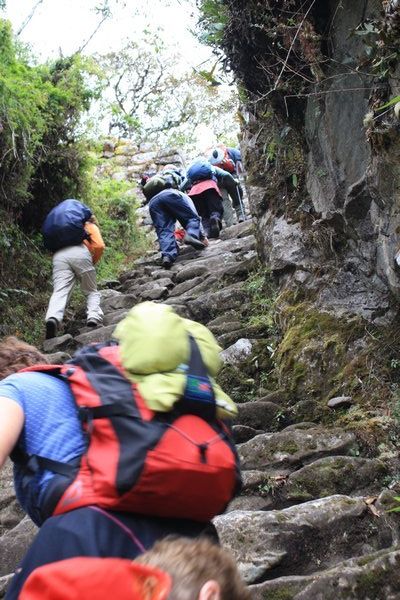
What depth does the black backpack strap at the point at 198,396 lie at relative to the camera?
1.66 metres

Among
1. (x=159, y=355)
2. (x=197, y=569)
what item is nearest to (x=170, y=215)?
(x=159, y=355)

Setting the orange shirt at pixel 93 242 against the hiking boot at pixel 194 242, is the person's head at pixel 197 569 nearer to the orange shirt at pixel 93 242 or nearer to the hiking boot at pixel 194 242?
the orange shirt at pixel 93 242

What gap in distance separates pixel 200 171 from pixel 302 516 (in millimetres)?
8370

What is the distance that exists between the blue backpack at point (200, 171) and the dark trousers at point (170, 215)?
42.0 inches

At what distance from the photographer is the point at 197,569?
123cm

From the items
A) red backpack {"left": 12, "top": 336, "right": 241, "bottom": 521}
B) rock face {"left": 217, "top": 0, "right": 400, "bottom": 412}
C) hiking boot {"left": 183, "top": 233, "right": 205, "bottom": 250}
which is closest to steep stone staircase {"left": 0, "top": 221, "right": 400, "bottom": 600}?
rock face {"left": 217, "top": 0, "right": 400, "bottom": 412}

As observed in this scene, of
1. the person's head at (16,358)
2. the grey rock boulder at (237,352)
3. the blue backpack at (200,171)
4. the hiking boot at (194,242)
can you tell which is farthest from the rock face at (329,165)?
the blue backpack at (200,171)

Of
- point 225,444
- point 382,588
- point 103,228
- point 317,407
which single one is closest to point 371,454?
point 317,407

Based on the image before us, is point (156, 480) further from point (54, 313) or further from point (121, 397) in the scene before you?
point (54, 313)

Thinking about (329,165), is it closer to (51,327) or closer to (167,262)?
(51,327)

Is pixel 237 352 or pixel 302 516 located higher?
pixel 237 352

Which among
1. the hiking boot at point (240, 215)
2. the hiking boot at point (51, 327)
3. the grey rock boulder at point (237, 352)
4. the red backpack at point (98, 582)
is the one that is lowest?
the grey rock boulder at point (237, 352)

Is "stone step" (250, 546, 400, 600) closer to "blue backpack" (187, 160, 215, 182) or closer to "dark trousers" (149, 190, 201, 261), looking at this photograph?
"dark trousers" (149, 190, 201, 261)

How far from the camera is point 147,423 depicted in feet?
5.21
